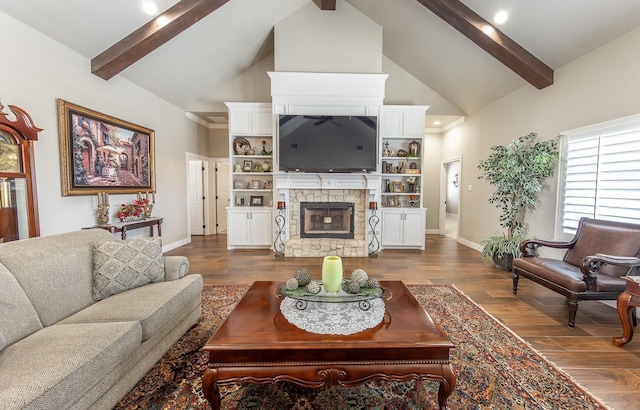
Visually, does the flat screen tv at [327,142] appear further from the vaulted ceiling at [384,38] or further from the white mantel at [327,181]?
the vaulted ceiling at [384,38]

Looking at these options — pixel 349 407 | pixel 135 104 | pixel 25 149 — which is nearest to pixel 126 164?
pixel 135 104

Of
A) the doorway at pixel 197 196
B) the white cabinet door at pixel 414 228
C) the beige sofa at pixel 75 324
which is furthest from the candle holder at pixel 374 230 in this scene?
the doorway at pixel 197 196

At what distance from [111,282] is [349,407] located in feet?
6.21

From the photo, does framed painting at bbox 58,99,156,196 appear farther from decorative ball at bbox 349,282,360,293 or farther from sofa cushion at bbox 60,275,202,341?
decorative ball at bbox 349,282,360,293

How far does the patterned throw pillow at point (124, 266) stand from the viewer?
6.37 feet

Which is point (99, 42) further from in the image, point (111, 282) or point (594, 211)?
point (594, 211)

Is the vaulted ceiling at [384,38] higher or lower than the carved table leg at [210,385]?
higher

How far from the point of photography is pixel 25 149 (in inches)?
98.9

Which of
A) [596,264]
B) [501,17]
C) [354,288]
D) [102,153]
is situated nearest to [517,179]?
[596,264]

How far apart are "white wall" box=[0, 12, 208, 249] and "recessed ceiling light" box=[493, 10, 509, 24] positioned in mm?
5311

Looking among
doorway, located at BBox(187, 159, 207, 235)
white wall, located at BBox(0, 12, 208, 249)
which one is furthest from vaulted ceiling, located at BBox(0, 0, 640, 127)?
doorway, located at BBox(187, 159, 207, 235)

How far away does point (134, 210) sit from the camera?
4016 millimetres

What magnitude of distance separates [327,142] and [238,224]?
2349 mm

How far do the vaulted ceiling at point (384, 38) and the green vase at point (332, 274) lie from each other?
373 cm
